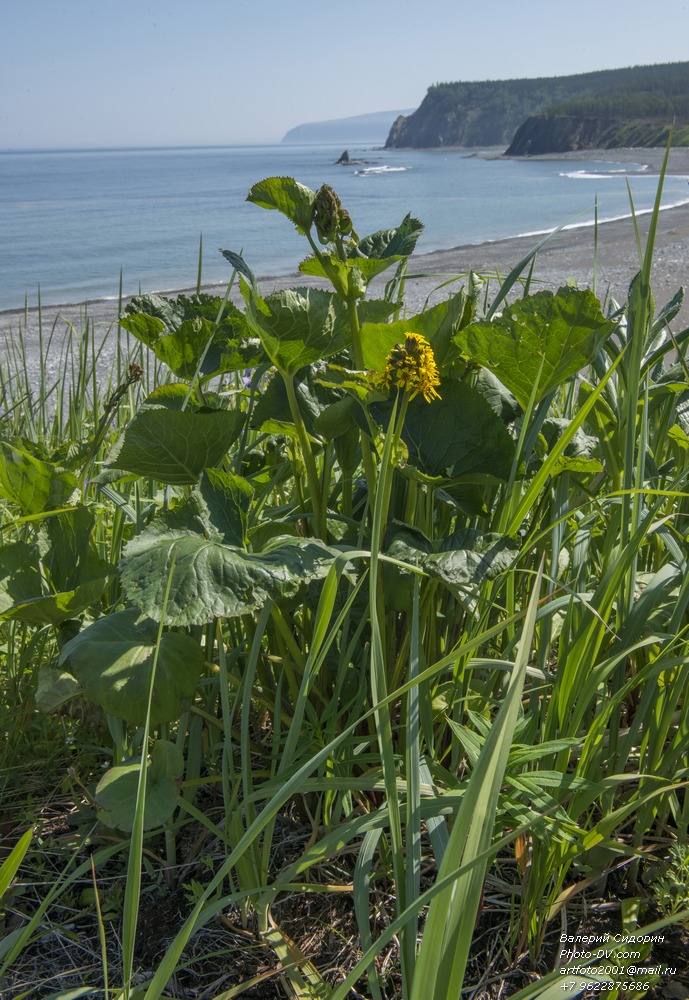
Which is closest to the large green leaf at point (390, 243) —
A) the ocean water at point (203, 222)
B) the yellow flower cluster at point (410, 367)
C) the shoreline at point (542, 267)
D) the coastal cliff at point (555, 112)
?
the yellow flower cluster at point (410, 367)

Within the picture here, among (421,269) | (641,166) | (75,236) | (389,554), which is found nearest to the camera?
(389,554)

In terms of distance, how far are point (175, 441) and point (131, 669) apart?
249 millimetres

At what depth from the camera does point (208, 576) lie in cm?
74

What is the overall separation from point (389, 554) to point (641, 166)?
4094 centimetres

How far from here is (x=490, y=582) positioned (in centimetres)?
89

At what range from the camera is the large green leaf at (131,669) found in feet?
2.70

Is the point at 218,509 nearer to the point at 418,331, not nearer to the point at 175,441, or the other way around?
the point at 175,441

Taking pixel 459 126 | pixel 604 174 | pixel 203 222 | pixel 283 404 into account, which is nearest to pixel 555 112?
pixel 459 126

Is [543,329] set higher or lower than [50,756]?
higher

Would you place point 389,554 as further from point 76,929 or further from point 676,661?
point 76,929

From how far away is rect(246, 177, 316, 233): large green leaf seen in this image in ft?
2.70

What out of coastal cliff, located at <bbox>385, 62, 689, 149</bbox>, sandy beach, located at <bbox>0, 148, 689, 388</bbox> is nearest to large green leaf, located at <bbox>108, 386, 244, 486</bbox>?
sandy beach, located at <bbox>0, 148, 689, 388</bbox>

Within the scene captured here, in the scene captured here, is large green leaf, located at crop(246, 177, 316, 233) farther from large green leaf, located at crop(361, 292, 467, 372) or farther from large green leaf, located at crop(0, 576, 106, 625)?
large green leaf, located at crop(0, 576, 106, 625)

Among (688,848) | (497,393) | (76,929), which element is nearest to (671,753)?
(688,848)
